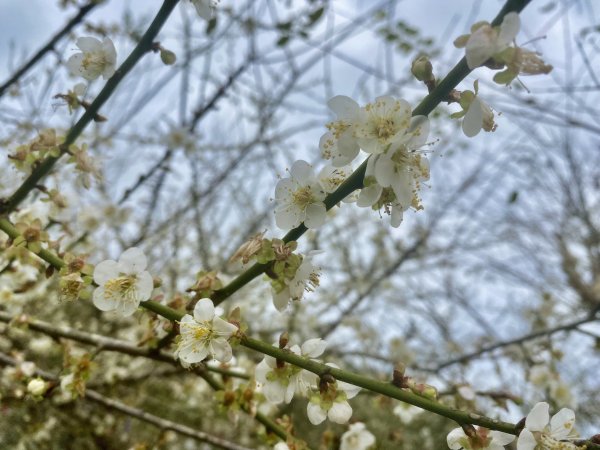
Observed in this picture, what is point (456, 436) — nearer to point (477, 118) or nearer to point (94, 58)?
point (477, 118)

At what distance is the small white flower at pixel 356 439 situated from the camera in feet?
6.01

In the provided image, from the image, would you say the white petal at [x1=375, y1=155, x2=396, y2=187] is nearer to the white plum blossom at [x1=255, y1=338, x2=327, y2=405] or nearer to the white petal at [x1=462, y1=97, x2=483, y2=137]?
the white petal at [x1=462, y1=97, x2=483, y2=137]

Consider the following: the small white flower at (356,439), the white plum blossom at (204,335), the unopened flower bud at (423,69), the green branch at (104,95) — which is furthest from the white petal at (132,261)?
the small white flower at (356,439)

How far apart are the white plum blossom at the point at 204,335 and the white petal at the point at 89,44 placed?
832mm

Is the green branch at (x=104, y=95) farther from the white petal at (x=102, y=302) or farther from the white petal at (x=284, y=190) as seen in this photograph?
the white petal at (x=284, y=190)

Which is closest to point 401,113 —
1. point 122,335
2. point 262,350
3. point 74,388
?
point 262,350

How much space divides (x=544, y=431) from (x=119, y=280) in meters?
1.04

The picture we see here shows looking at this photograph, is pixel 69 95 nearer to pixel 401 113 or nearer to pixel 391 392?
pixel 401 113

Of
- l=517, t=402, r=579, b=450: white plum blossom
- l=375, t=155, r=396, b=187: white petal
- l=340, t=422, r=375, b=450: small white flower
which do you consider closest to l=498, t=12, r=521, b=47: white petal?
l=375, t=155, r=396, b=187: white petal

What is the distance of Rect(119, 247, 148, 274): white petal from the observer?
1297mm

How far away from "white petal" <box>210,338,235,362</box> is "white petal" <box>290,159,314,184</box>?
411 millimetres

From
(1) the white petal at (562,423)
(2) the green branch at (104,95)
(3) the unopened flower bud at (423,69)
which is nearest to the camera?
(3) the unopened flower bud at (423,69)

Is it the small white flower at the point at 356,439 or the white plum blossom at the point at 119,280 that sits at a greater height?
the white plum blossom at the point at 119,280

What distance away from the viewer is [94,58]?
56.9 inches
